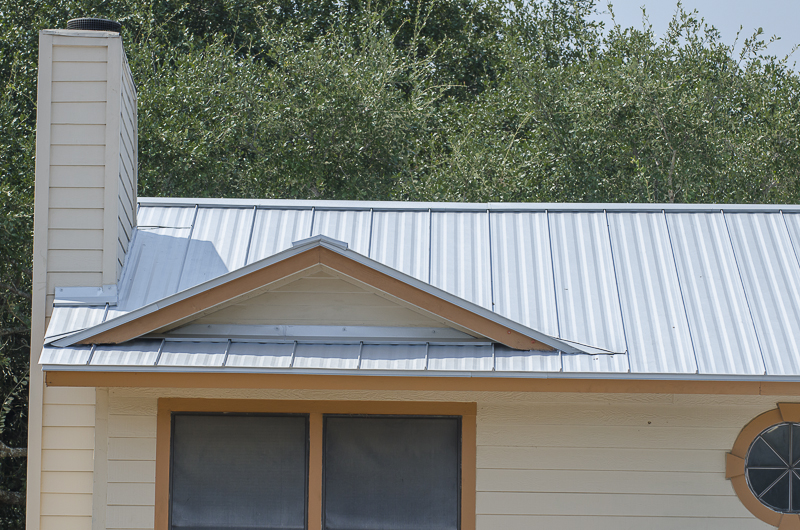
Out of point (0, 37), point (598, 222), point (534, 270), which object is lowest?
point (534, 270)

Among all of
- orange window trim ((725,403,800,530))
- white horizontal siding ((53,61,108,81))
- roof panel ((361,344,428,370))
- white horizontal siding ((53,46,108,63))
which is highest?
white horizontal siding ((53,46,108,63))

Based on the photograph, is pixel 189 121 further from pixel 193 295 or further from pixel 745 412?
pixel 745 412

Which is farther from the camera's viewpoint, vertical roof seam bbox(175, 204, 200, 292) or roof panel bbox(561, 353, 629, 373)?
vertical roof seam bbox(175, 204, 200, 292)

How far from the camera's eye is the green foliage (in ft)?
41.9

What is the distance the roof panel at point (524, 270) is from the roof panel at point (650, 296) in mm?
529

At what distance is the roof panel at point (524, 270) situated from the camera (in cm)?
532

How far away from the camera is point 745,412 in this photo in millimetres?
5332

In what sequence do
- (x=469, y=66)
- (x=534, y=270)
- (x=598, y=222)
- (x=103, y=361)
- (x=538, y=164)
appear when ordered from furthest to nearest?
(x=469, y=66), (x=538, y=164), (x=598, y=222), (x=534, y=270), (x=103, y=361)

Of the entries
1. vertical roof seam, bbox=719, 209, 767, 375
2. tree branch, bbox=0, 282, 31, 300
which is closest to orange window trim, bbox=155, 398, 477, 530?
vertical roof seam, bbox=719, 209, 767, 375

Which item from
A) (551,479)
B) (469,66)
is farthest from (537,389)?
(469,66)

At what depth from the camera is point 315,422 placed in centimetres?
533

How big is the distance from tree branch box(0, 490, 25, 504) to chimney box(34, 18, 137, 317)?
7.65 metres

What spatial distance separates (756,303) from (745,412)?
77cm

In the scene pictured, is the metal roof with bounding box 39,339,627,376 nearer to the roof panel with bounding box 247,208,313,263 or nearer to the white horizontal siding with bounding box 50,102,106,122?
the roof panel with bounding box 247,208,313,263
